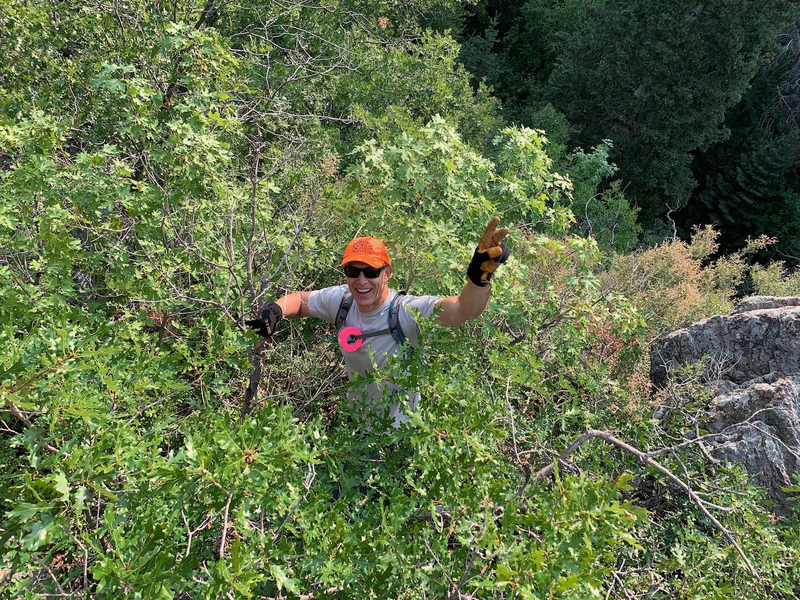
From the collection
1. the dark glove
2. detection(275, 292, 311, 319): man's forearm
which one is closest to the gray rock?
detection(275, 292, 311, 319): man's forearm

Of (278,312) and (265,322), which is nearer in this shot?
(265,322)

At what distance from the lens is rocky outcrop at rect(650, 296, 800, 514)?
316cm

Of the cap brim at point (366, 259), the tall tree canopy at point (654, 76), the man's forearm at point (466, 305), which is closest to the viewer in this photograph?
the man's forearm at point (466, 305)

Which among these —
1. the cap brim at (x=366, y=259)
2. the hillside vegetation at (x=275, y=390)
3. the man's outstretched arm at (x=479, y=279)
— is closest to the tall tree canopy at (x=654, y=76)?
the hillside vegetation at (x=275, y=390)

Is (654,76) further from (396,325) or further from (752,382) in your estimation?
(396,325)

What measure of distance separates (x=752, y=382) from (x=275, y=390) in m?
3.47

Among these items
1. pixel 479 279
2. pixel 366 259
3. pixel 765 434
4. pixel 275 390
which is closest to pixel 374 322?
pixel 366 259

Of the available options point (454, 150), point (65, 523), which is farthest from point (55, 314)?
point (454, 150)

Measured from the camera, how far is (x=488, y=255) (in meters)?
2.14

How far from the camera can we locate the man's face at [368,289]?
2506 millimetres

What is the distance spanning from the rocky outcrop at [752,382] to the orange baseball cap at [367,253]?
92.8 inches

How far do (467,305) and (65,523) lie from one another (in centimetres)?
164

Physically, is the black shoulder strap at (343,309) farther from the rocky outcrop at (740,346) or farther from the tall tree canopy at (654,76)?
the tall tree canopy at (654,76)

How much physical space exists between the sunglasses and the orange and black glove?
1.66ft
